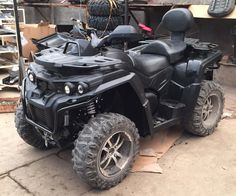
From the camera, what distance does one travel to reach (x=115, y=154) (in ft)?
9.29

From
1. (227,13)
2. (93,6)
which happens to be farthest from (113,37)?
(93,6)

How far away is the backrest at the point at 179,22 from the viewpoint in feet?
11.7

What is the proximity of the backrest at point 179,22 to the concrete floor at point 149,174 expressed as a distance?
1140 millimetres

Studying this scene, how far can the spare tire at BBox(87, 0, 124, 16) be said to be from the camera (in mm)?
5950

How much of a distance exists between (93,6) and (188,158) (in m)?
3.76

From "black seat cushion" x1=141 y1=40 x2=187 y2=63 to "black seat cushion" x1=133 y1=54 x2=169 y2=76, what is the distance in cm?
6

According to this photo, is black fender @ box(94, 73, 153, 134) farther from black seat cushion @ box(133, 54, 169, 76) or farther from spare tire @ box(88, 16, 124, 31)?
spare tire @ box(88, 16, 124, 31)

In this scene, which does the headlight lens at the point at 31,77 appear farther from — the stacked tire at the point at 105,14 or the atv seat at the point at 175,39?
the stacked tire at the point at 105,14

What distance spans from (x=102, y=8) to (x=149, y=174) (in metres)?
3.81

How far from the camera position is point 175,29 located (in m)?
3.62

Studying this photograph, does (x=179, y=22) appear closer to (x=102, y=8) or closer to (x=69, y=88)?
(x=69, y=88)

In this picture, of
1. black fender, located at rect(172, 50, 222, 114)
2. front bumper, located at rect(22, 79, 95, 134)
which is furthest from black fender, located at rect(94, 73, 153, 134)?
black fender, located at rect(172, 50, 222, 114)

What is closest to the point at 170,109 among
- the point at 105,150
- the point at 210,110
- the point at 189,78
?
the point at 189,78

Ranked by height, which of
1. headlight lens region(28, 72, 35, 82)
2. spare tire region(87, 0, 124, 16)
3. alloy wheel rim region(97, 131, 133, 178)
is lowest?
alloy wheel rim region(97, 131, 133, 178)
